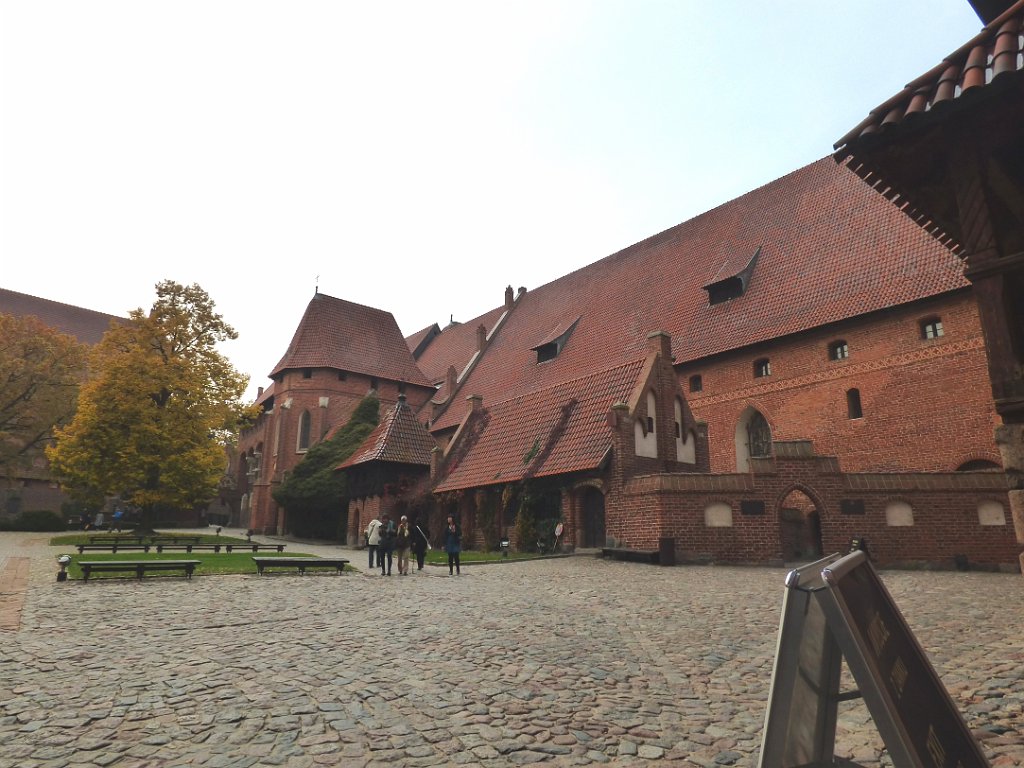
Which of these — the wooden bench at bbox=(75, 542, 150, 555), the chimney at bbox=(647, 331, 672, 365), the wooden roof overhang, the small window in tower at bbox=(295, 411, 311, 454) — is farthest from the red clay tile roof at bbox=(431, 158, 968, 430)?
the wooden roof overhang

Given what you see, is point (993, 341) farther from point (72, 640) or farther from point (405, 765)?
point (72, 640)

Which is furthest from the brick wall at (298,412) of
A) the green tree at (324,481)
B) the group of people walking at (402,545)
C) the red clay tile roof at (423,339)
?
the group of people walking at (402,545)

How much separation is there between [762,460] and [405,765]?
1561 cm

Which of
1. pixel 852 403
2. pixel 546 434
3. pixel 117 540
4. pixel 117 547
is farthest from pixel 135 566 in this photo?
pixel 852 403

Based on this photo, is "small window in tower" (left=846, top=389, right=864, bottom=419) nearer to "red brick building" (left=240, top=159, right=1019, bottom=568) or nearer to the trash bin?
"red brick building" (left=240, top=159, right=1019, bottom=568)

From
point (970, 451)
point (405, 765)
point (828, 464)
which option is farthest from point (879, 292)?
point (405, 765)

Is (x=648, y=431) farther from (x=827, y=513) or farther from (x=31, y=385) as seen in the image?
(x=31, y=385)

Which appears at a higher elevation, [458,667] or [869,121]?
[869,121]

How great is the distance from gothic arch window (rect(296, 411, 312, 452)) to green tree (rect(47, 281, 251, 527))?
872cm

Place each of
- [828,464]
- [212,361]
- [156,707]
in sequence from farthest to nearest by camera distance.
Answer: [212,361] < [828,464] < [156,707]

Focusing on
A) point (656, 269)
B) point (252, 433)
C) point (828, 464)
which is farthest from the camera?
point (252, 433)

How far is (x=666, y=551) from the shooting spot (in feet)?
55.5

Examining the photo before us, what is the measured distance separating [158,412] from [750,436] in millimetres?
23352

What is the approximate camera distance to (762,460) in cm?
1756
